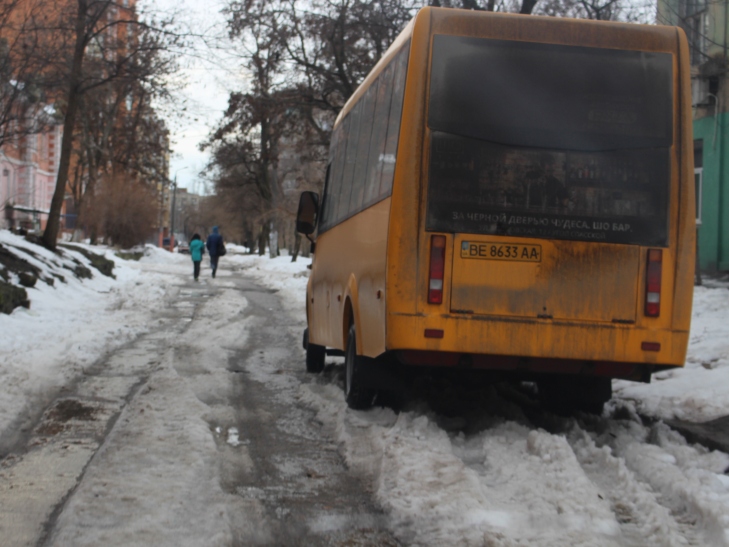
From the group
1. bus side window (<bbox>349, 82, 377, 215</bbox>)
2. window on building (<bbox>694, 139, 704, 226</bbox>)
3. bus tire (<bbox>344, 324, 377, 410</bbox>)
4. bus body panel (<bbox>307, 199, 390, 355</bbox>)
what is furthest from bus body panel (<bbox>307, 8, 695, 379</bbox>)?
window on building (<bbox>694, 139, 704, 226</bbox>)

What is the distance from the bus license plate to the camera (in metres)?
6.30

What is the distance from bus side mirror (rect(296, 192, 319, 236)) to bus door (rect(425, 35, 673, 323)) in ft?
14.1

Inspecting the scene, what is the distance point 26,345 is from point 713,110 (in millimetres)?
17248

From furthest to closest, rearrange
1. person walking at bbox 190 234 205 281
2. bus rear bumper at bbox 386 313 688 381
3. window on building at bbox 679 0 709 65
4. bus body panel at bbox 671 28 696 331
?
person walking at bbox 190 234 205 281
window on building at bbox 679 0 709 65
bus body panel at bbox 671 28 696 331
bus rear bumper at bbox 386 313 688 381

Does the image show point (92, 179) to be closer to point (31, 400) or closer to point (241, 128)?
point (241, 128)

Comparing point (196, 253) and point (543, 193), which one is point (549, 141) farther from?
point (196, 253)

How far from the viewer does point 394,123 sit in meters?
6.70

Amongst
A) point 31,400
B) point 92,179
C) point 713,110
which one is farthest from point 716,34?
point 92,179

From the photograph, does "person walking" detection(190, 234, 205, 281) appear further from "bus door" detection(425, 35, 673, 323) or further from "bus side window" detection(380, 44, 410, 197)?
"bus door" detection(425, 35, 673, 323)

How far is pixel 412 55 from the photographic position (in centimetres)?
649

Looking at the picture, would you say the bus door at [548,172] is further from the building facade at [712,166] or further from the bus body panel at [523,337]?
the building facade at [712,166]

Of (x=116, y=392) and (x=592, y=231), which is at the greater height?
(x=592, y=231)

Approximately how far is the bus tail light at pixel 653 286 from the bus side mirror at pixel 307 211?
4937 millimetres

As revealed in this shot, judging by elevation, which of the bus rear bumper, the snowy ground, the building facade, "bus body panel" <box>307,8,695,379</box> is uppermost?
the building facade
